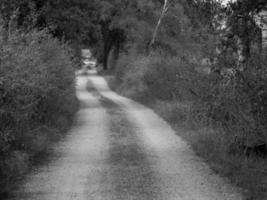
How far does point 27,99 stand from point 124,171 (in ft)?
9.54

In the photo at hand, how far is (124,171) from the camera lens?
14.2m

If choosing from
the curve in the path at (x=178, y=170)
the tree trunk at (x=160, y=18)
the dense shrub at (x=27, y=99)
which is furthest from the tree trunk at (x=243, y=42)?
the tree trunk at (x=160, y=18)

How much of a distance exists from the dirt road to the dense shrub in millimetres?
631

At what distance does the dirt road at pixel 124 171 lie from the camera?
38.8ft

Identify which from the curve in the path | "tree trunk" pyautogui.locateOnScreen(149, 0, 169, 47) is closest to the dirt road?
the curve in the path

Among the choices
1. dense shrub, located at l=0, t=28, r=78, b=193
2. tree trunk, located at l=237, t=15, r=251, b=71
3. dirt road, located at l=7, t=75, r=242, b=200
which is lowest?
dirt road, located at l=7, t=75, r=242, b=200

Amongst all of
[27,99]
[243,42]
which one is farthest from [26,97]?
[243,42]

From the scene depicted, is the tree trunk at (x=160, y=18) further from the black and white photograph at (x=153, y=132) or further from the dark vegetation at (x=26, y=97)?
the black and white photograph at (x=153, y=132)

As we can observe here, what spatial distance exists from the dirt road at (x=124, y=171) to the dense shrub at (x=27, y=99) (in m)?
0.63

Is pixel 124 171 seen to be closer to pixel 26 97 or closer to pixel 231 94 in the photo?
pixel 26 97

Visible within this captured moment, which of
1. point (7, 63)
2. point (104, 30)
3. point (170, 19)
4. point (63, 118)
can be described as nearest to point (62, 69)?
point (63, 118)

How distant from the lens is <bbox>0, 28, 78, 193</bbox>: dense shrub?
1193cm

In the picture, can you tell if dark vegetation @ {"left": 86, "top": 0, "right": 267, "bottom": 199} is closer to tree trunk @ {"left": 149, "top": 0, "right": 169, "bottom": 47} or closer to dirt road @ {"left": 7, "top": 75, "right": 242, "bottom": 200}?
dirt road @ {"left": 7, "top": 75, "right": 242, "bottom": 200}

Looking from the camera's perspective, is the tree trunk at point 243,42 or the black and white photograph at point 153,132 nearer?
the black and white photograph at point 153,132
